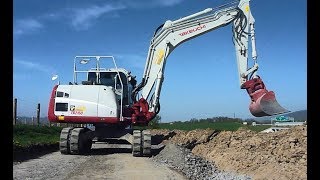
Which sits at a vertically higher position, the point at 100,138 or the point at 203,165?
the point at 100,138

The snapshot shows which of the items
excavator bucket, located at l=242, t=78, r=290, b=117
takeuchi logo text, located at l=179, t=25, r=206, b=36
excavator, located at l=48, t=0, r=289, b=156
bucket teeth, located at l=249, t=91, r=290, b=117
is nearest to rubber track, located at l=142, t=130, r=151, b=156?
excavator, located at l=48, t=0, r=289, b=156

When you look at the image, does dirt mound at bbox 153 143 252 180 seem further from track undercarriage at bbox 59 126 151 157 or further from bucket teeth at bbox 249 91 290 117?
bucket teeth at bbox 249 91 290 117

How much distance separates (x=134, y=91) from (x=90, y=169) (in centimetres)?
661

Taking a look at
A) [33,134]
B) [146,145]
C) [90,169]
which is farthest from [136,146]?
[33,134]

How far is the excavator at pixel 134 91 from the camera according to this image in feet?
53.1

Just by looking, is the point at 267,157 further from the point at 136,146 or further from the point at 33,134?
the point at 33,134

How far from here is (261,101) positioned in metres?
15.0

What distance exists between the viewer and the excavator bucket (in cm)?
1477

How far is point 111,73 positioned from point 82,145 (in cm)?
314

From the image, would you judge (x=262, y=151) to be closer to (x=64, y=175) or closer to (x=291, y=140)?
(x=291, y=140)

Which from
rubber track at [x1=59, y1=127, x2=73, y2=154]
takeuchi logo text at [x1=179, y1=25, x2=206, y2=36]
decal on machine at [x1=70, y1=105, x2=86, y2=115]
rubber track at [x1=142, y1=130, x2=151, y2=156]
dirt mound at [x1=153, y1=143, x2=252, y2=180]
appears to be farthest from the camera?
takeuchi logo text at [x1=179, y1=25, x2=206, y2=36]

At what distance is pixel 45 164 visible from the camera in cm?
1348

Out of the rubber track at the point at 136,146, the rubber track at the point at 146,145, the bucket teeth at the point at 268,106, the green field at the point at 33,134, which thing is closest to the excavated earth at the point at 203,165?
the rubber track at the point at 146,145
